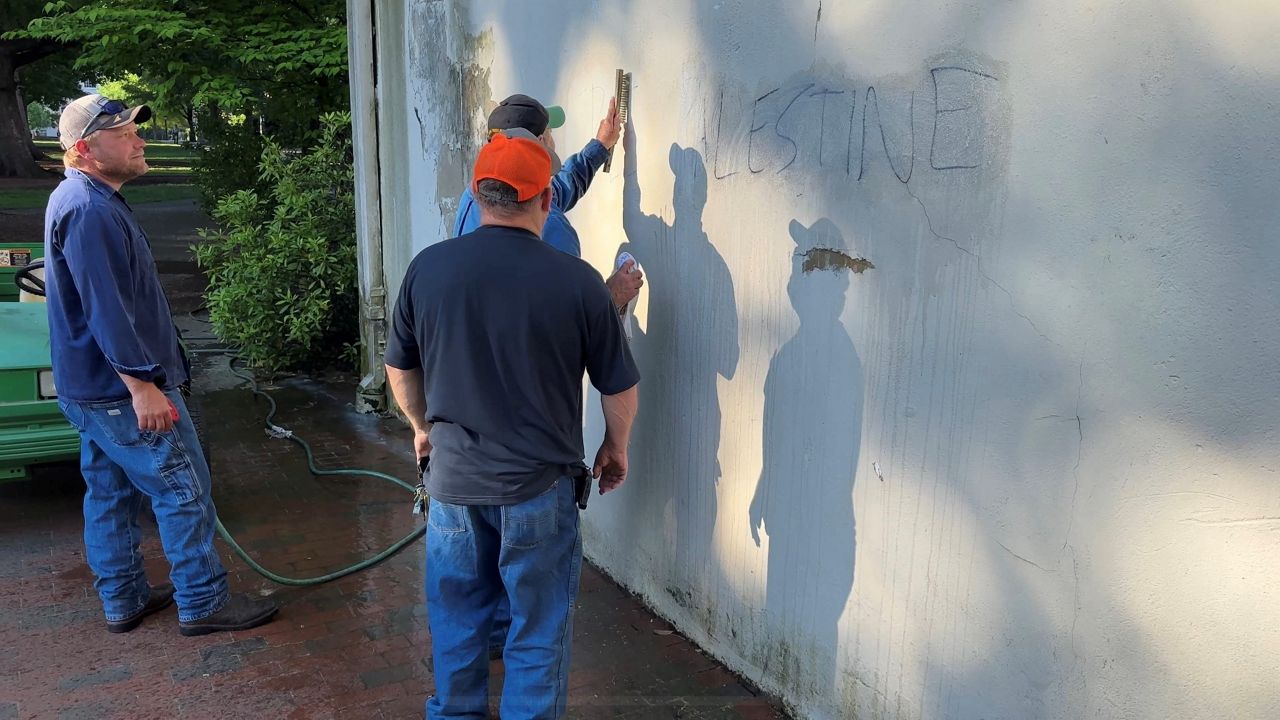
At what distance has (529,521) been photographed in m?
2.88

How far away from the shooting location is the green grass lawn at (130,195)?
988 inches

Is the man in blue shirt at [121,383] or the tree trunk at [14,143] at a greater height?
the tree trunk at [14,143]

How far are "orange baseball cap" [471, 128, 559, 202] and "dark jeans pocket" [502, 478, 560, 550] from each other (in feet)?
2.89

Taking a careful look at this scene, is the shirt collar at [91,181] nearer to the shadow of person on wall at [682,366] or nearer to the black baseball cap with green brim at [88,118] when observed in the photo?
the black baseball cap with green brim at [88,118]

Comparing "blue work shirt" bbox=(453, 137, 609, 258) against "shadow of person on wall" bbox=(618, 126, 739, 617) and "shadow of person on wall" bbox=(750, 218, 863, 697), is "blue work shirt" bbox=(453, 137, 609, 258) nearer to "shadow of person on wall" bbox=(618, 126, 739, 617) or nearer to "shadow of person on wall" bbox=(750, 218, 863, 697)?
"shadow of person on wall" bbox=(618, 126, 739, 617)

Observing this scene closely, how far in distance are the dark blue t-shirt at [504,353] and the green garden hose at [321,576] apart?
1772 mm

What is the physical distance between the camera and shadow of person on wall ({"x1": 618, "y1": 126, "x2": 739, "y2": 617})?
11.8ft

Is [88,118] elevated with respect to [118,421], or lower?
elevated

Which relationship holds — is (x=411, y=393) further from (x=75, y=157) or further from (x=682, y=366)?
(x=75, y=157)

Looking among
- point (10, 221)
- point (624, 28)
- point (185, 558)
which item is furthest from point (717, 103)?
point (10, 221)

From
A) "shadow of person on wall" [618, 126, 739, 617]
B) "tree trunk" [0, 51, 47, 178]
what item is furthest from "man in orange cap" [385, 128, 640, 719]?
"tree trunk" [0, 51, 47, 178]

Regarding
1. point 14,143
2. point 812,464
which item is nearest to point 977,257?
point 812,464

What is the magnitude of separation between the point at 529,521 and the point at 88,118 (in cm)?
232

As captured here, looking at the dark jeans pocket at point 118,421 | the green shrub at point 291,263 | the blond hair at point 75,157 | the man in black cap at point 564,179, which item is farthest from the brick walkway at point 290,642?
the green shrub at point 291,263
